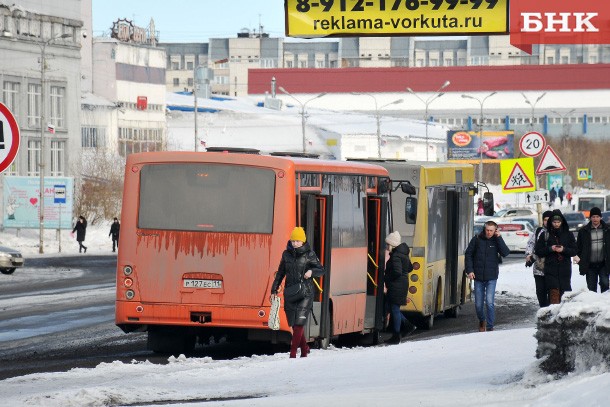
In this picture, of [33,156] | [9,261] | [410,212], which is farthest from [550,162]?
[33,156]

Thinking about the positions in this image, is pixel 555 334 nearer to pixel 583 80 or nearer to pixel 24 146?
pixel 24 146

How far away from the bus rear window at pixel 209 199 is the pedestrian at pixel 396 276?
3316mm

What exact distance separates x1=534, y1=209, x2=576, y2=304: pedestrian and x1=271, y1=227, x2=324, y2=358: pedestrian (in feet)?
19.1

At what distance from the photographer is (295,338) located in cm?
1738

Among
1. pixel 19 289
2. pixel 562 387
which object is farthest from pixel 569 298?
pixel 19 289

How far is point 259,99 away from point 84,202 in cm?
9542

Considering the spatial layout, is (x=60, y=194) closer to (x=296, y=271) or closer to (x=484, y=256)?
(x=484, y=256)

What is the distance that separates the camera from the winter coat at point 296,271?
1719cm

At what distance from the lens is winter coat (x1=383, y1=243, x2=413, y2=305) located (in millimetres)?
21719

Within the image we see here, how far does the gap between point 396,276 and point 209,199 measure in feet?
13.3

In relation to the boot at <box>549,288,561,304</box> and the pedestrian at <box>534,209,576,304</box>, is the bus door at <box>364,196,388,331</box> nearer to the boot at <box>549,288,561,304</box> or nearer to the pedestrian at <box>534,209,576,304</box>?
the pedestrian at <box>534,209,576,304</box>

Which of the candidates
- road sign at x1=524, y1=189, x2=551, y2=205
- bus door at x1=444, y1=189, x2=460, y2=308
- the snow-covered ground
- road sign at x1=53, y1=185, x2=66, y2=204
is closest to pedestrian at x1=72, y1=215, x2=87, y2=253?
road sign at x1=53, y1=185, x2=66, y2=204

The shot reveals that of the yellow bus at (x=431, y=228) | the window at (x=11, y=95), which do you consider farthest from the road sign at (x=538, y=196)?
the window at (x=11, y=95)

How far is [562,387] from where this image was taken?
1101 centimetres
